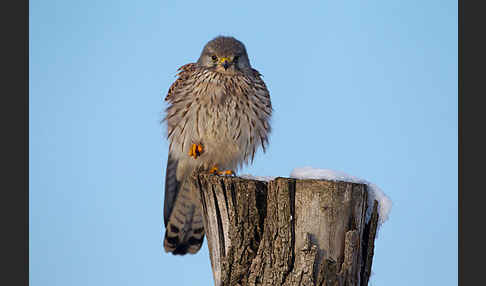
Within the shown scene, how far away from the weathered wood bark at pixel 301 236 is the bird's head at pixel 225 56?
6.07 feet

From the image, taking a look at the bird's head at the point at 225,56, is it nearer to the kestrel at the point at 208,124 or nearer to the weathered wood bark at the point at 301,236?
the kestrel at the point at 208,124

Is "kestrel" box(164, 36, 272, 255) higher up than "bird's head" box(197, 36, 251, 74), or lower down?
lower down

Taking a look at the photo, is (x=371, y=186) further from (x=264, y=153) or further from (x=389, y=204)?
(x=264, y=153)

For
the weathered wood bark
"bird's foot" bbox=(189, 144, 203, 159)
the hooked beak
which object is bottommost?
the weathered wood bark

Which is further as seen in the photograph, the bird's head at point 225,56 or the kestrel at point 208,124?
the bird's head at point 225,56

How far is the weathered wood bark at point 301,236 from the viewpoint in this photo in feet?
9.01

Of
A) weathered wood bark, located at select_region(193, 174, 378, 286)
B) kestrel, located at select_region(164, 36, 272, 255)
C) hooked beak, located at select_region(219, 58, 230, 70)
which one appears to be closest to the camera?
weathered wood bark, located at select_region(193, 174, 378, 286)

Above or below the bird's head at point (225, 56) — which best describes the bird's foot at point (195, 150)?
below

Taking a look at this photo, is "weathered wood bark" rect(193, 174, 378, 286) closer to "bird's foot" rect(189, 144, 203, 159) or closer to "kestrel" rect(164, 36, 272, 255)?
"kestrel" rect(164, 36, 272, 255)

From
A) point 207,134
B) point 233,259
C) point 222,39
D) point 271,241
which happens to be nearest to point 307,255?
point 271,241

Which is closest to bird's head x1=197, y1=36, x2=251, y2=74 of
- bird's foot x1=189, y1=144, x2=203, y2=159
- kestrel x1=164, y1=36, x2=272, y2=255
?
kestrel x1=164, y1=36, x2=272, y2=255

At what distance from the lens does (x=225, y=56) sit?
4.64 meters

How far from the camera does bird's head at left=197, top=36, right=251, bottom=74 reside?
4621 mm

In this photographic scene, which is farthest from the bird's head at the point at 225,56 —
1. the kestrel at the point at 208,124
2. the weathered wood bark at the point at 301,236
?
the weathered wood bark at the point at 301,236
